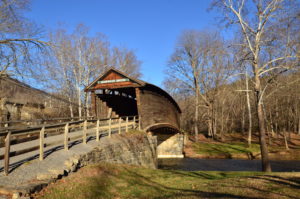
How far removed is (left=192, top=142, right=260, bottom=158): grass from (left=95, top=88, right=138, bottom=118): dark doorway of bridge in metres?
8.63

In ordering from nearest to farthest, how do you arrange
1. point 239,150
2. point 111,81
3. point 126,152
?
point 126,152
point 111,81
point 239,150

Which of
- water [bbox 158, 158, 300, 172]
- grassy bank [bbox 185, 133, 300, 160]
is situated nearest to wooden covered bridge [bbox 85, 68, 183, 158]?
grassy bank [bbox 185, 133, 300, 160]

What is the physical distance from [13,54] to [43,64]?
Answer: 4.78 ft

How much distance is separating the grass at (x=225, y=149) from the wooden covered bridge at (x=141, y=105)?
2613mm

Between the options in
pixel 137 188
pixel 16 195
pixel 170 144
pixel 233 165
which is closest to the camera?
pixel 16 195

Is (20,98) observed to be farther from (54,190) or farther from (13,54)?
(54,190)

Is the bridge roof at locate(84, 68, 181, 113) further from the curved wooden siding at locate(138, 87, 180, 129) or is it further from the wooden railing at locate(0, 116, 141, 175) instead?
the wooden railing at locate(0, 116, 141, 175)

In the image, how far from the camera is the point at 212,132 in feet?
101

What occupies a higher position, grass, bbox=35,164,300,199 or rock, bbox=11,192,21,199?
rock, bbox=11,192,21,199

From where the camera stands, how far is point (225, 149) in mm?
24031

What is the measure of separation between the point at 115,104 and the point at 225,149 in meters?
13.1

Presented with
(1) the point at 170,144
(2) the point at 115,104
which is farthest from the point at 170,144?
(2) the point at 115,104

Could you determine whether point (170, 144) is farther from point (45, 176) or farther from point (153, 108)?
point (45, 176)

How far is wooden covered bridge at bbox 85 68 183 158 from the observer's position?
16391 mm
